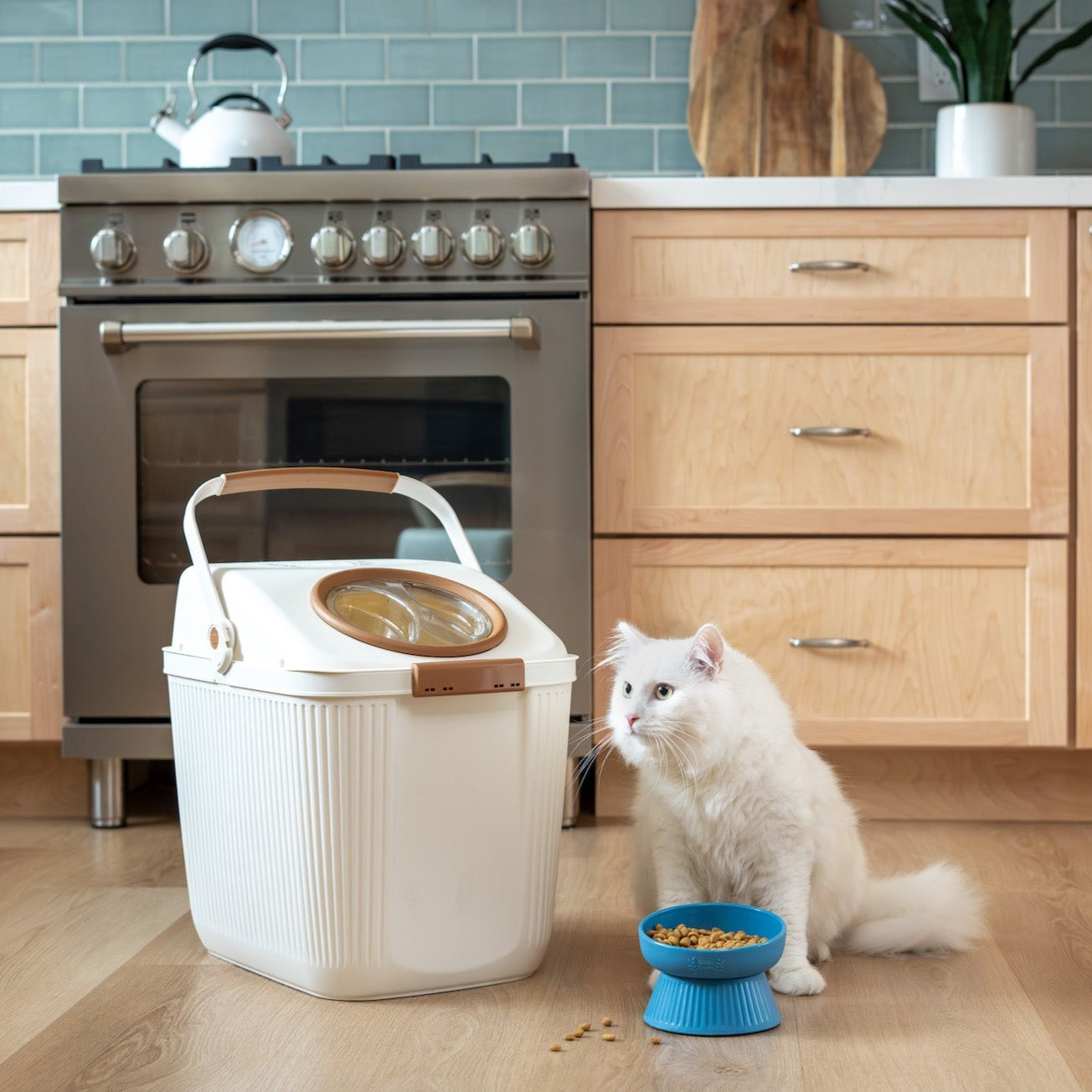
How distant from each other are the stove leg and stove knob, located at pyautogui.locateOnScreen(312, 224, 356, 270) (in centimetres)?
92

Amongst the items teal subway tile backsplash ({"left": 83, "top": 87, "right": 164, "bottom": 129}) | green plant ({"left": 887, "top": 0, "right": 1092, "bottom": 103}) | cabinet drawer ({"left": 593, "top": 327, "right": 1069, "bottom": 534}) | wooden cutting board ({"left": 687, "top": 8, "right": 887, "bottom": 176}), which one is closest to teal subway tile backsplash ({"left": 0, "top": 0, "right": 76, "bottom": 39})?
teal subway tile backsplash ({"left": 83, "top": 87, "right": 164, "bottom": 129})

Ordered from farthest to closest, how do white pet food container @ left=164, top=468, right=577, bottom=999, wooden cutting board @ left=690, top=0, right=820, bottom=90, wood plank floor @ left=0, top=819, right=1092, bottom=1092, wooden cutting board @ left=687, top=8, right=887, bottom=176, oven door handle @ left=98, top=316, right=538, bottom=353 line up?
wooden cutting board @ left=690, top=0, right=820, bottom=90 → wooden cutting board @ left=687, top=8, right=887, bottom=176 → oven door handle @ left=98, top=316, right=538, bottom=353 → white pet food container @ left=164, top=468, right=577, bottom=999 → wood plank floor @ left=0, top=819, right=1092, bottom=1092

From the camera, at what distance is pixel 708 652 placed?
1.22 m

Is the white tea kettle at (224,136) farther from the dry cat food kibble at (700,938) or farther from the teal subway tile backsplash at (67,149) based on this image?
the dry cat food kibble at (700,938)

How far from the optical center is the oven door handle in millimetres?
1899

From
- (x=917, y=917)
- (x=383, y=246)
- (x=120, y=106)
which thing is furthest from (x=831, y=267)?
(x=120, y=106)

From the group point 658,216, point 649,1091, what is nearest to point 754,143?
point 658,216

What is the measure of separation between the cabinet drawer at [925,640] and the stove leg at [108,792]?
84cm

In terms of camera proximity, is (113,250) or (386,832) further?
(113,250)

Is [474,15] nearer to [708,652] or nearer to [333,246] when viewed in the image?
[333,246]

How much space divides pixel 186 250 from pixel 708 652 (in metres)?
1.20

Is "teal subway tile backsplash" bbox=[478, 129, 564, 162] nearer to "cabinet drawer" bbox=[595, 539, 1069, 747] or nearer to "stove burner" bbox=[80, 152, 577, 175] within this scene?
"stove burner" bbox=[80, 152, 577, 175]

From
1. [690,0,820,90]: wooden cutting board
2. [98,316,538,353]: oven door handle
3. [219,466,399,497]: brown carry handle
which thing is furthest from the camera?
[690,0,820,90]: wooden cutting board

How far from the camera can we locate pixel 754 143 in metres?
2.33
